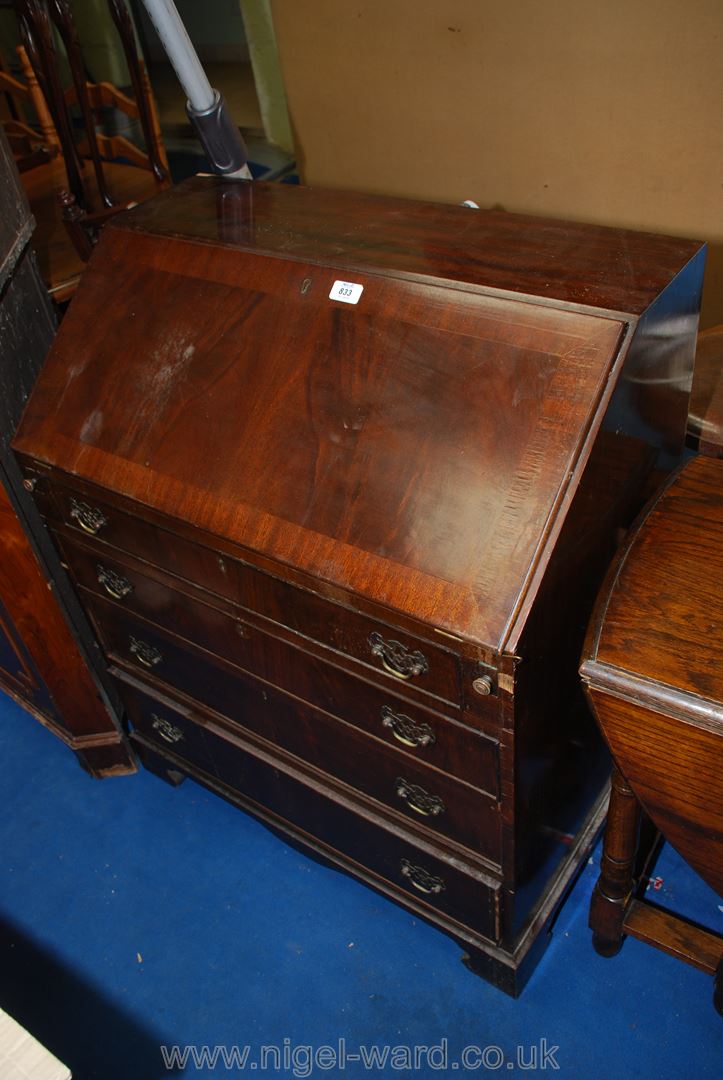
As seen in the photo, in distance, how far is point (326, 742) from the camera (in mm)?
1609

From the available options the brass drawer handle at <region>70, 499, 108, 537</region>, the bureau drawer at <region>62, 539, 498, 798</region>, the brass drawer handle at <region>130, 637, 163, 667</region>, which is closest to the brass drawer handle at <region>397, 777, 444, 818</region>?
the bureau drawer at <region>62, 539, 498, 798</region>

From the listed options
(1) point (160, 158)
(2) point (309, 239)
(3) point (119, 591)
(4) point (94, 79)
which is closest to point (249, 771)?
(3) point (119, 591)

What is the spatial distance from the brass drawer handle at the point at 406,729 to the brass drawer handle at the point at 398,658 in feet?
0.38

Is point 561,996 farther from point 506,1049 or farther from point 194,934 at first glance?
point 194,934

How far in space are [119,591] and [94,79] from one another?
5.80 metres

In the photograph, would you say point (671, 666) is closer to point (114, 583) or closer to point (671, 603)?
point (671, 603)

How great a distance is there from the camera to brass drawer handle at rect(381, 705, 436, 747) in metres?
1.36

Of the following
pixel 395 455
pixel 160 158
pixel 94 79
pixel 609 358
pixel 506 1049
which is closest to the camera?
pixel 609 358

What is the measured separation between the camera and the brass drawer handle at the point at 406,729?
4.47 ft

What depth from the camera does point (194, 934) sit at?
6.25 feet

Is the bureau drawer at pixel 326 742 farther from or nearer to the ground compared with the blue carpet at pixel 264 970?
farther from the ground

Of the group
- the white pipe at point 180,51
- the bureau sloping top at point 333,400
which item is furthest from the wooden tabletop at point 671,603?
the white pipe at point 180,51

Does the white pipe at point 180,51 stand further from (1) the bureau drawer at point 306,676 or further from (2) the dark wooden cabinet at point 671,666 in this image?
(2) the dark wooden cabinet at point 671,666

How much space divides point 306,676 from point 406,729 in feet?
0.69
